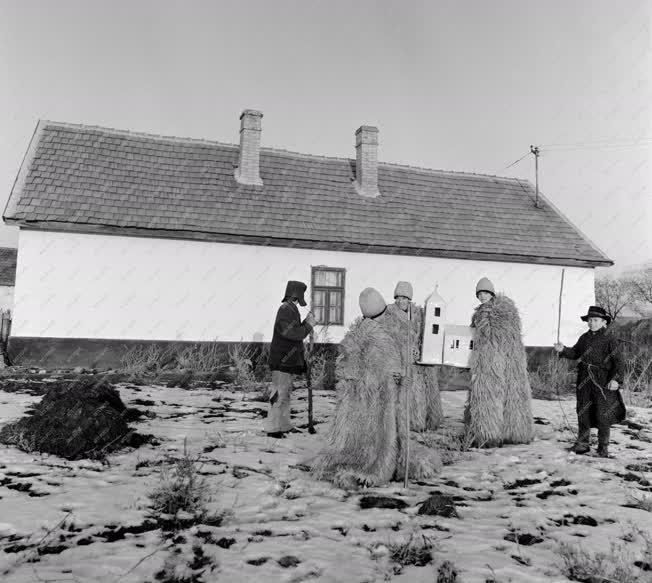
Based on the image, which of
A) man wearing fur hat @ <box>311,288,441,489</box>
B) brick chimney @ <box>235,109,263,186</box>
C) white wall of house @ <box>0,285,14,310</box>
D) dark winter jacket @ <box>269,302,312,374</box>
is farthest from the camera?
white wall of house @ <box>0,285,14,310</box>

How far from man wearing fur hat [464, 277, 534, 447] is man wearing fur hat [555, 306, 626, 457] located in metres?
0.56

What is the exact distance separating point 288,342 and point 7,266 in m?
32.8

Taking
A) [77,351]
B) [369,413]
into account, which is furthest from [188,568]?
[77,351]

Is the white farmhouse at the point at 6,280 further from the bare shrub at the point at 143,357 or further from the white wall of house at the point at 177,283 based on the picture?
the bare shrub at the point at 143,357

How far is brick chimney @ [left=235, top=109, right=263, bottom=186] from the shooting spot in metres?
14.9

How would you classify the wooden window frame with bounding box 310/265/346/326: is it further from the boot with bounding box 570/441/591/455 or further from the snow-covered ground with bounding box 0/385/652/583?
the boot with bounding box 570/441/591/455

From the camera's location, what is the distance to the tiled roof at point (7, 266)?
3219 cm

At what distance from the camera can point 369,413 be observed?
494 cm

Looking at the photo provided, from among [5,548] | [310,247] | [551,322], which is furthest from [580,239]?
[5,548]

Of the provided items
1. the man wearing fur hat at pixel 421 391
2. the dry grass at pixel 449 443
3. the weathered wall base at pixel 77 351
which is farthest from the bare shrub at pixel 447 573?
the weathered wall base at pixel 77 351

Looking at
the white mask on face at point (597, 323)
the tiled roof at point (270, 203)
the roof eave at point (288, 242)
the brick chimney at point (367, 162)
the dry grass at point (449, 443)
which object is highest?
the brick chimney at point (367, 162)

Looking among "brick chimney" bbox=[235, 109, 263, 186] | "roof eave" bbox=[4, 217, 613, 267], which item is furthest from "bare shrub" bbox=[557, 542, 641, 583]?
"brick chimney" bbox=[235, 109, 263, 186]

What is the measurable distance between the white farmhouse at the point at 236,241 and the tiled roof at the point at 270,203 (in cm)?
5

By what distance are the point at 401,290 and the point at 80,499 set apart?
15.6 ft
